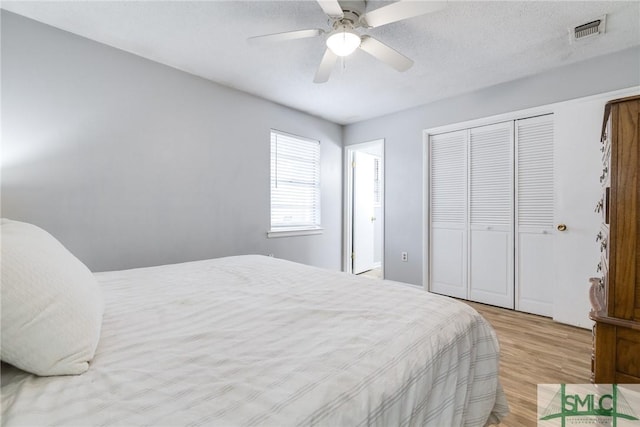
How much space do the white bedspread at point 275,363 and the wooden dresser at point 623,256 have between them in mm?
462

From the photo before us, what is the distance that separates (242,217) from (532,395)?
2950 mm

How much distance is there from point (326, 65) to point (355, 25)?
372 mm

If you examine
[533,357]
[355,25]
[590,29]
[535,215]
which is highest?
[590,29]

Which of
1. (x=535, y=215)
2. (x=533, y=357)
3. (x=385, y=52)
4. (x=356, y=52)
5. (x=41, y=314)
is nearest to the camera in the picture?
(x=41, y=314)

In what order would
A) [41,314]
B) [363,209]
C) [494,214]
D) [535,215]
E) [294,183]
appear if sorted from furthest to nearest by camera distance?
[363,209]
[294,183]
[494,214]
[535,215]
[41,314]

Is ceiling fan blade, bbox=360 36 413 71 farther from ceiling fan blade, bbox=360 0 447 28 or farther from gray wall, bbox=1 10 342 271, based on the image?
gray wall, bbox=1 10 342 271

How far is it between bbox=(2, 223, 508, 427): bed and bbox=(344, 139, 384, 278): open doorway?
3071 mm

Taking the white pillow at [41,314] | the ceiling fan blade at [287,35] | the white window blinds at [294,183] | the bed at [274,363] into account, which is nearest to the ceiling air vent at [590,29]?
the ceiling fan blade at [287,35]

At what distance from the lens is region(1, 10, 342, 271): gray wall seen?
6.77 ft

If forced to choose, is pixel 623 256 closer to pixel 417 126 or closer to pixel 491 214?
pixel 491 214

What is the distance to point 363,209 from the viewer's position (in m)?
5.08

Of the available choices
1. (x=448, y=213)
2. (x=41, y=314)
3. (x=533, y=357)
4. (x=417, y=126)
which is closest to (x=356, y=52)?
(x=417, y=126)

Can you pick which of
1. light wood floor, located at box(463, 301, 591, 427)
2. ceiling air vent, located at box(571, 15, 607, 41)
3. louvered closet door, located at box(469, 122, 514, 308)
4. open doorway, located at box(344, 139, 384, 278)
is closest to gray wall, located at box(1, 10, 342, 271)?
open doorway, located at box(344, 139, 384, 278)

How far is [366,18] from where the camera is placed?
5.54ft
